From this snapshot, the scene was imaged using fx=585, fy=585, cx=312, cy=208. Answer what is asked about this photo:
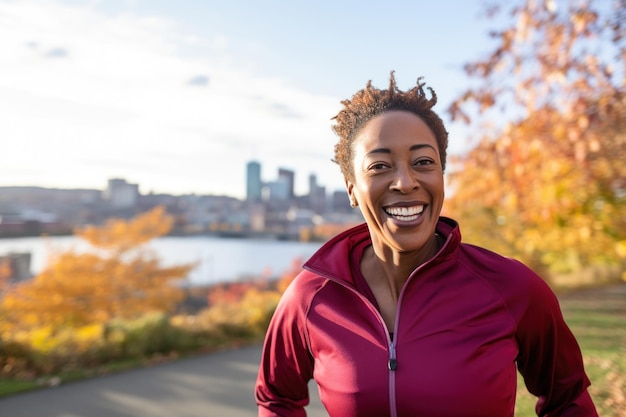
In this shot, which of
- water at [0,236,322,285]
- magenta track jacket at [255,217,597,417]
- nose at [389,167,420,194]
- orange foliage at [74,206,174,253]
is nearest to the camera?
magenta track jacket at [255,217,597,417]

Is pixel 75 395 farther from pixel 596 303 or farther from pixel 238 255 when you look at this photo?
pixel 238 255

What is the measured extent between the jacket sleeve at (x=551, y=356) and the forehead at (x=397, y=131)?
0.55 meters

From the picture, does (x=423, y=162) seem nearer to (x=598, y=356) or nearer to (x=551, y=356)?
(x=551, y=356)

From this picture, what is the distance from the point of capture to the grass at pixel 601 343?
18.4ft

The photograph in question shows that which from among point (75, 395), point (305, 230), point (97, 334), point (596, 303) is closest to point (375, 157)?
point (75, 395)

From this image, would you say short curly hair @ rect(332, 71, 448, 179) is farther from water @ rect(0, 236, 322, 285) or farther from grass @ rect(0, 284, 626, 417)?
water @ rect(0, 236, 322, 285)

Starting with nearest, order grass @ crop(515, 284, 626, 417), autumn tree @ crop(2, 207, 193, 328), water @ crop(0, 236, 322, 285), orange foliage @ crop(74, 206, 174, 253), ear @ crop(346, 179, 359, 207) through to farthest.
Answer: ear @ crop(346, 179, 359, 207) → grass @ crop(515, 284, 626, 417) → autumn tree @ crop(2, 207, 193, 328) → water @ crop(0, 236, 322, 285) → orange foliage @ crop(74, 206, 174, 253)

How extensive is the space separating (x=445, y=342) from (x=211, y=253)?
896 inches

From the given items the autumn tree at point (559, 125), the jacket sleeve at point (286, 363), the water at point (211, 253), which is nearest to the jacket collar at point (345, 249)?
the jacket sleeve at point (286, 363)

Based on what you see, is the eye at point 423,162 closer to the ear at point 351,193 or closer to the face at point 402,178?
the face at point 402,178

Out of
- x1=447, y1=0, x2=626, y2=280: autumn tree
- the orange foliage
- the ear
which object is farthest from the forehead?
the orange foliage

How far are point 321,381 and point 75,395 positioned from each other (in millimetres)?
6493

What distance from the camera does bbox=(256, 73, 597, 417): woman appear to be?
1.69 m

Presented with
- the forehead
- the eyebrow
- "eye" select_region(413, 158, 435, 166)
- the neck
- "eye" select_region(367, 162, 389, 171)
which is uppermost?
the forehead
